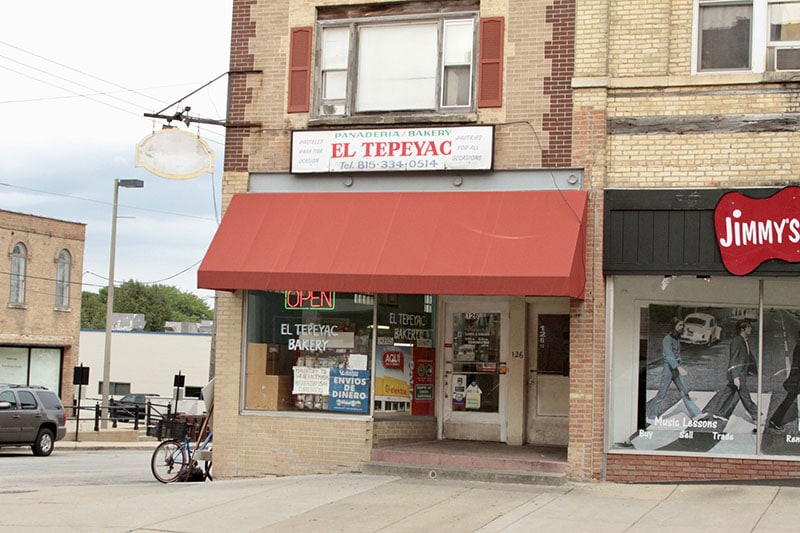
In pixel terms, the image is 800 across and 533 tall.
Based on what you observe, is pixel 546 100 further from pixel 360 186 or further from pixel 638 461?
pixel 638 461

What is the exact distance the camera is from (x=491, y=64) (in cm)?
1359

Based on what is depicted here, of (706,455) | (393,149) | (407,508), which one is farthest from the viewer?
(393,149)

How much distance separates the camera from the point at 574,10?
13195 millimetres

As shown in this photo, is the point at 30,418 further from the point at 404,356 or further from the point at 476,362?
the point at 476,362

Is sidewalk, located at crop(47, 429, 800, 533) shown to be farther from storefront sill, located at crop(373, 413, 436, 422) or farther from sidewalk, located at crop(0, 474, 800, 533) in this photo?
storefront sill, located at crop(373, 413, 436, 422)

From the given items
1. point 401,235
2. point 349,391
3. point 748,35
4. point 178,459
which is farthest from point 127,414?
point 748,35

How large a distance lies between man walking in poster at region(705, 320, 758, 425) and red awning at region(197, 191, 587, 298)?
7.05 feet

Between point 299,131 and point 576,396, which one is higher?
point 299,131

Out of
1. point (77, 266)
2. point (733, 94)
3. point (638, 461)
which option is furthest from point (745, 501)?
point (77, 266)

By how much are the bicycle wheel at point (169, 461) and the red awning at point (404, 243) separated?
3.01 metres

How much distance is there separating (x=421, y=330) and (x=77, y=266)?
107 ft

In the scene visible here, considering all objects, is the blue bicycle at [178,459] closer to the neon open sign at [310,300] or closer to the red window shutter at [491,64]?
the neon open sign at [310,300]

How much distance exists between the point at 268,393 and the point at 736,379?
6.46 m

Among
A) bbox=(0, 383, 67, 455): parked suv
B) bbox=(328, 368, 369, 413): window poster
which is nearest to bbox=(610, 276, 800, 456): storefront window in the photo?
bbox=(328, 368, 369, 413): window poster
